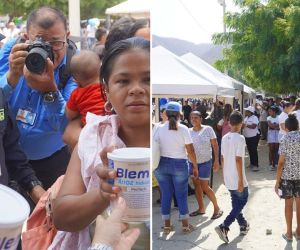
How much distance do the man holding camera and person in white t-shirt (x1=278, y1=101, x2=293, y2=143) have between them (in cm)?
49

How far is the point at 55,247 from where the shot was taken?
0.91 meters

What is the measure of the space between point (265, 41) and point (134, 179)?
1.47ft

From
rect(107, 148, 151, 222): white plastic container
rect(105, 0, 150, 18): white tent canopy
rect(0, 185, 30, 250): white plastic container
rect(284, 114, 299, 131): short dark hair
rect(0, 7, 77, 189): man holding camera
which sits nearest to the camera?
rect(0, 185, 30, 250): white plastic container

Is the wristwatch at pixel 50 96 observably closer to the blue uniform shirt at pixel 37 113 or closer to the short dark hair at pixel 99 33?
the blue uniform shirt at pixel 37 113

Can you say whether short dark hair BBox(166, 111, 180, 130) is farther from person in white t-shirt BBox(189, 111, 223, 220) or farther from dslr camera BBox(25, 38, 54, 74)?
dslr camera BBox(25, 38, 54, 74)

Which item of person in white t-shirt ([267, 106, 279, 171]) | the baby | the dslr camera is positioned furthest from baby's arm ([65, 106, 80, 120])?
person in white t-shirt ([267, 106, 279, 171])

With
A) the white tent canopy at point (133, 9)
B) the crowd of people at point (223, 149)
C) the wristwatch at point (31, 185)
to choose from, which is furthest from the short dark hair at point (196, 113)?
the wristwatch at point (31, 185)

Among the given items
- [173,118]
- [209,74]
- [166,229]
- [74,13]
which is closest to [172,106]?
[173,118]

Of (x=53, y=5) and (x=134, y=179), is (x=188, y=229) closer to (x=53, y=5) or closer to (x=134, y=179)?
(x=134, y=179)

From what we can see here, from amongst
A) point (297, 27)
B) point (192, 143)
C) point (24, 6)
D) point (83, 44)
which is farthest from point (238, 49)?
point (24, 6)

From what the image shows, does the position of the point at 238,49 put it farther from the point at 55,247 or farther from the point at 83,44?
the point at 55,247

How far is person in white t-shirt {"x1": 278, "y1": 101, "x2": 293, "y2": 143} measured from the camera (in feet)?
3.58

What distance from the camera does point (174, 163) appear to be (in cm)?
91

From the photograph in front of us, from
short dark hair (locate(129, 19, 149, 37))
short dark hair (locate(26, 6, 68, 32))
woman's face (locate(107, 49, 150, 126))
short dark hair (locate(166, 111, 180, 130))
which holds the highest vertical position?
short dark hair (locate(26, 6, 68, 32))
